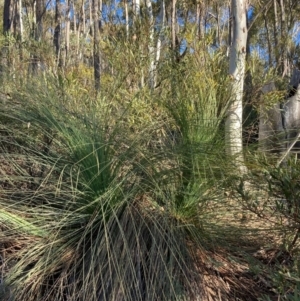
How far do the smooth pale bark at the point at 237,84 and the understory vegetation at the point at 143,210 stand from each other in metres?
0.06

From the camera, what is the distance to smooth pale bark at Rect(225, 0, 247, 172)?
244cm

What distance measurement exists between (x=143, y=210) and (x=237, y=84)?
1478 millimetres

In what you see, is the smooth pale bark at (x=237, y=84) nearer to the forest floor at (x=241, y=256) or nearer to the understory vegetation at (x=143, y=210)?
the understory vegetation at (x=143, y=210)

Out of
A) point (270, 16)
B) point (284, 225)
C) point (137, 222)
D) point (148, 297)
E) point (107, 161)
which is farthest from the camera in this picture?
point (270, 16)

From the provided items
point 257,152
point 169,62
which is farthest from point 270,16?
point 257,152

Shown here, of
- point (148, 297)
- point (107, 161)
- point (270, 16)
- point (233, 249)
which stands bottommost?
point (148, 297)

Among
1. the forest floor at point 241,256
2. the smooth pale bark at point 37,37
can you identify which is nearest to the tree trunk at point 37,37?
the smooth pale bark at point 37,37

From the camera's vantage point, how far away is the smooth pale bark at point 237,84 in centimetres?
244

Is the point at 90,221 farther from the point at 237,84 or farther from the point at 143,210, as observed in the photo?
the point at 237,84

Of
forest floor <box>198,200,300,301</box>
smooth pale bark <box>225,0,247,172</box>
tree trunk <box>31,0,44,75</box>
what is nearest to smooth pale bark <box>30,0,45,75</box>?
tree trunk <box>31,0,44,75</box>

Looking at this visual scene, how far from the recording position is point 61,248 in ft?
7.05

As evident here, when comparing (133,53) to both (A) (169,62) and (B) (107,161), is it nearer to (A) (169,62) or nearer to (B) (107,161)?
(A) (169,62)

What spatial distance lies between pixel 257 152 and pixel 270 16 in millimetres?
16782

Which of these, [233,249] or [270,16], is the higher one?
[270,16]
